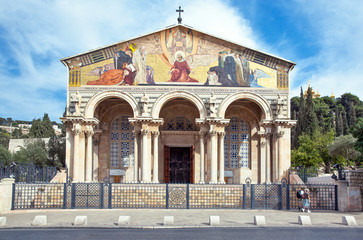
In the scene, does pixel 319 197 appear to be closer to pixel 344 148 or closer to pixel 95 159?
pixel 95 159

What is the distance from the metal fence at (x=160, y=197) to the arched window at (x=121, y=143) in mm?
11074

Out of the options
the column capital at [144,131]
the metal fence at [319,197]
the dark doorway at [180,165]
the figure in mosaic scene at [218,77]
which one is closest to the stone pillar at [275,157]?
the figure in mosaic scene at [218,77]

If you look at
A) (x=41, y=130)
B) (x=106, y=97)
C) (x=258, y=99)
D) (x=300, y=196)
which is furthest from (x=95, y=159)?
(x=41, y=130)

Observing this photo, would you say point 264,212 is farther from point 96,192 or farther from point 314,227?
point 96,192

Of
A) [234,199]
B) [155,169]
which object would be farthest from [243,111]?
[234,199]

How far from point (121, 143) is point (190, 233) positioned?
66.7ft

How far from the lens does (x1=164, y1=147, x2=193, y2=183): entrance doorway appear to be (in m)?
33.5

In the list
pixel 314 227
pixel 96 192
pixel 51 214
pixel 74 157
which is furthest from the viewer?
pixel 74 157

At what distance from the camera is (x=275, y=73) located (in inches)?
1188

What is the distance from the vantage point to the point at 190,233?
1360cm

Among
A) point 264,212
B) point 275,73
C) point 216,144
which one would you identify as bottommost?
point 264,212

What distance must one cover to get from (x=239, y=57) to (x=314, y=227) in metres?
17.4

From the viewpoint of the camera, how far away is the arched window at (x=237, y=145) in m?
33.1

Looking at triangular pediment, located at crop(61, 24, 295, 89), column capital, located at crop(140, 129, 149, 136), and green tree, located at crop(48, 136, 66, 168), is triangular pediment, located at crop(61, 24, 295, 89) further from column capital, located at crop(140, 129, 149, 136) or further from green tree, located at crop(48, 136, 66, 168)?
green tree, located at crop(48, 136, 66, 168)
